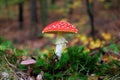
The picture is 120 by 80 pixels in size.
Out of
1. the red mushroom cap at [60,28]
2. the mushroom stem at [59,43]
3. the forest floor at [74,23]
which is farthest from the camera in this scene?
the forest floor at [74,23]

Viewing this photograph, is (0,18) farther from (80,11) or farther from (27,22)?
(80,11)

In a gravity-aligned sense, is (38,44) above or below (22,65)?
below

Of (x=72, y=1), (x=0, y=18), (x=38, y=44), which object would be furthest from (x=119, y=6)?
(x=0, y=18)

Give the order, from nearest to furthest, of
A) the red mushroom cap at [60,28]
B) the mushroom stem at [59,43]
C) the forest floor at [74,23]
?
the red mushroom cap at [60,28], the mushroom stem at [59,43], the forest floor at [74,23]

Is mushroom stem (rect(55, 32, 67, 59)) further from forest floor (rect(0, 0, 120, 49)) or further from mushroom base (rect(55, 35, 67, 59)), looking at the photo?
forest floor (rect(0, 0, 120, 49))

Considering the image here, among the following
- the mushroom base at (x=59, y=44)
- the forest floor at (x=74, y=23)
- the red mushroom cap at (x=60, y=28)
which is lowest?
the forest floor at (x=74, y=23)

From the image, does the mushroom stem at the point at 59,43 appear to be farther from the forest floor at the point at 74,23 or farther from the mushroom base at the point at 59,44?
the forest floor at the point at 74,23

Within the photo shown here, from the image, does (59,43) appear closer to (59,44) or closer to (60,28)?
(59,44)

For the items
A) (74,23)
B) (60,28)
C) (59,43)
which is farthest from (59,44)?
(74,23)

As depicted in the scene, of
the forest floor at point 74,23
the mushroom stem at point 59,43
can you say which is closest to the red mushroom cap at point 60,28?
the mushroom stem at point 59,43
